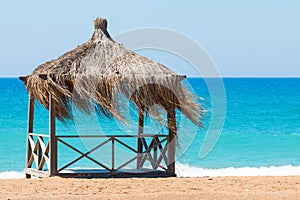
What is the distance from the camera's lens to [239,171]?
19.5m

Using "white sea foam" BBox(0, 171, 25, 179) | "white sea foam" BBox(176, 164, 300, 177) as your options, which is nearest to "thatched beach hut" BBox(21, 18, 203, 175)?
"white sea foam" BBox(0, 171, 25, 179)

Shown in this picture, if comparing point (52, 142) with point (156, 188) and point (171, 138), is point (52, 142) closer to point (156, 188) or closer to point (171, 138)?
point (171, 138)

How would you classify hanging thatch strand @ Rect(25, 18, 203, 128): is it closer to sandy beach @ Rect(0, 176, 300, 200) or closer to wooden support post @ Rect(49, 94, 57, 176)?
wooden support post @ Rect(49, 94, 57, 176)

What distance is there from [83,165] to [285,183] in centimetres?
972

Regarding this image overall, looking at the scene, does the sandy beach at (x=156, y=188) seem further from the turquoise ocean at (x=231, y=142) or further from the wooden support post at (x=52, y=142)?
the turquoise ocean at (x=231, y=142)

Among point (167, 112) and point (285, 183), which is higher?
point (167, 112)

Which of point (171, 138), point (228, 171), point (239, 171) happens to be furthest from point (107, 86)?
point (239, 171)

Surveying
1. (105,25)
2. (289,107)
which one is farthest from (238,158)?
(289,107)

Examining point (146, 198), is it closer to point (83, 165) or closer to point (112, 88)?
point (112, 88)

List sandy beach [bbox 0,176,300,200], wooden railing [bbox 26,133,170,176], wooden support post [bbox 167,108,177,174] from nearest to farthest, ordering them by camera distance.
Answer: sandy beach [bbox 0,176,300,200]
wooden support post [bbox 167,108,177,174]
wooden railing [bbox 26,133,170,176]

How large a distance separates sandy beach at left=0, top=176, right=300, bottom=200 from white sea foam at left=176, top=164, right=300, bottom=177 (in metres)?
6.23

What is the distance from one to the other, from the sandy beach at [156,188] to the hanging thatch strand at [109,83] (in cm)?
111

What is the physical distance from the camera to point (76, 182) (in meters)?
11.4

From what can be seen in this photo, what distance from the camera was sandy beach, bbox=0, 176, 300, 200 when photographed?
31.0 ft
